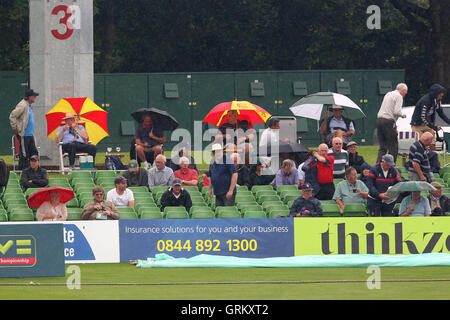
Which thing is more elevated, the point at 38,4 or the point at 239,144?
the point at 38,4

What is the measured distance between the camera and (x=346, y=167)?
23.1 meters

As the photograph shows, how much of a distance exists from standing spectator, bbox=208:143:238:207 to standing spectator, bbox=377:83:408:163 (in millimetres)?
3699

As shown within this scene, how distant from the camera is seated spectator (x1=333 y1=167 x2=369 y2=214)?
71.6 feet

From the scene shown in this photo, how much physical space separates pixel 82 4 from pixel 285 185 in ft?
22.7

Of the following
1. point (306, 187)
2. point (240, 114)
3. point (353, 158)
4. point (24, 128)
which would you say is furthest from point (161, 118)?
point (306, 187)

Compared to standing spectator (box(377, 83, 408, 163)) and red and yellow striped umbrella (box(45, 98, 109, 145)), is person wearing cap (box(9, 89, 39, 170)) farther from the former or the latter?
standing spectator (box(377, 83, 408, 163))

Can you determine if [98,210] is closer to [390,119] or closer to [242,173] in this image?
[242,173]

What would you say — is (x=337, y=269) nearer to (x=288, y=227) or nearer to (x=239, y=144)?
(x=288, y=227)

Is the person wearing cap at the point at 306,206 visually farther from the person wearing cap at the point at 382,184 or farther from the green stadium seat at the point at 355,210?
the person wearing cap at the point at 382,184
